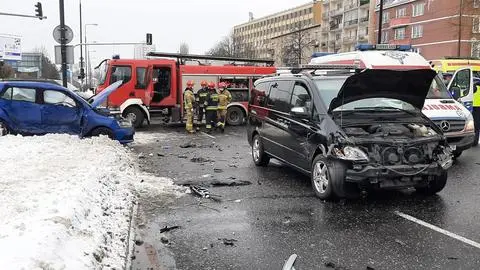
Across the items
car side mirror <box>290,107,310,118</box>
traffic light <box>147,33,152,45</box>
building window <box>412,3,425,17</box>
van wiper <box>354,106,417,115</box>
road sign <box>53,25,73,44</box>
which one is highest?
building window <box>412,3,425,17</box>

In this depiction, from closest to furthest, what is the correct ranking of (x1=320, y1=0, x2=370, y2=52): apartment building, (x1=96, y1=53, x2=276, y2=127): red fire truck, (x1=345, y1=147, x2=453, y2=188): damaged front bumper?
1. (x1=345, y1=147, x2=453, y2=188): damaged front bumper
2. (x1=96, y1=53, x2=276, y2=127): red fire truck
3. (x1=320, y1=0, x2=370, y2=52): apartment building

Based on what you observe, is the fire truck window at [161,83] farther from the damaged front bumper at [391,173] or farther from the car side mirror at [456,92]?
the damaged front bumper at [391,173]

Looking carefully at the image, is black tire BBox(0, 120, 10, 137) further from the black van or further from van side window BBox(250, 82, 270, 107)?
the black van

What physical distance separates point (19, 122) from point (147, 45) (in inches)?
954

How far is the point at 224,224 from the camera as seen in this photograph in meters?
5.87

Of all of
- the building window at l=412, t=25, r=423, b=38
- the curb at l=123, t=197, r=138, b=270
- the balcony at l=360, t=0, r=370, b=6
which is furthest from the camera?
the balcony at l=360, t=0, r=370, b=6

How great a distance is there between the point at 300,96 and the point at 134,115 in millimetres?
10551

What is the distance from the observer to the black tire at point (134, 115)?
17.2m

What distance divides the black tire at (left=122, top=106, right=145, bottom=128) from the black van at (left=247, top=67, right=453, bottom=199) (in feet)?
32.7

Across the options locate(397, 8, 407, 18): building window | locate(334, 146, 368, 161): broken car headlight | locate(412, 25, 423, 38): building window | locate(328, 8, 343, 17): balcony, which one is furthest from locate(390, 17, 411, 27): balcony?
locate(334, 146, 368, 161): broken car headlight

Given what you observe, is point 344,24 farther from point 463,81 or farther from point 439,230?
point 439,230

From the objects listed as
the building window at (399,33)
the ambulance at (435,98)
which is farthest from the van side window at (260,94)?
the building window at (399,33)

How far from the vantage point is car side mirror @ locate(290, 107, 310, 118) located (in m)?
7.45

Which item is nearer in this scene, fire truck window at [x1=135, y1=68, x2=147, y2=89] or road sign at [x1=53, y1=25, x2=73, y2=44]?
road sign at [x1=53, y1=25, x2=73, y2=44]
